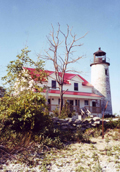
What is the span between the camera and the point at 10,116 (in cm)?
738

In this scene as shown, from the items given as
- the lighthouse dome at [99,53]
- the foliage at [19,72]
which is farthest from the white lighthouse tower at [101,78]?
the foliage at [19,72]

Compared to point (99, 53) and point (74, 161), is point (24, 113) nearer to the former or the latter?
point (74, 161)

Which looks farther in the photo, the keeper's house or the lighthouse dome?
the lighthouse dome

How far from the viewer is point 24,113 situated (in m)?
7.49

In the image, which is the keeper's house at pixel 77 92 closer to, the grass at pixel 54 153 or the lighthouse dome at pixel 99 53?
the lighthouse dome at pixel 99 53

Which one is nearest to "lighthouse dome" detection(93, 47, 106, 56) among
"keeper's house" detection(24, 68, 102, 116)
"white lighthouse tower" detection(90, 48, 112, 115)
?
"white lighthouse tower" detection(90, 48, 112, 115)

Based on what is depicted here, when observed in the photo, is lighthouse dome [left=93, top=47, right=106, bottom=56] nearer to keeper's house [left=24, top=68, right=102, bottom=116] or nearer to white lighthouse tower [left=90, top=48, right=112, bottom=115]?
white lighthouse tower [left=90, top=48, right=112, bottom=115]

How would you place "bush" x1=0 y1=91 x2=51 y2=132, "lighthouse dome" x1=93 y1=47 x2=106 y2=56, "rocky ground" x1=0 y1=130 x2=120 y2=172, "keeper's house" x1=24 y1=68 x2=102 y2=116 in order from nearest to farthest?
"rocky ground" x1=0 y1=130 x2=120 y2=172 → "bush" x1=0 y1=91 x2=51 y2=132 → "keeper's house" x1=24 y1=68 x2=102 y2=116 → "lighthouse dome" x1=93 y1=47 x2=106 y2=56

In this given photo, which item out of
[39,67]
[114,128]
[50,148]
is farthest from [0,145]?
[114,128]

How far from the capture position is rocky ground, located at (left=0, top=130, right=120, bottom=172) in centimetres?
504

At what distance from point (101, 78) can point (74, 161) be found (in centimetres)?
2185

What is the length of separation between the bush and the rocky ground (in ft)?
5.09

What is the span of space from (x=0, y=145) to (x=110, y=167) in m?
A: 4.08

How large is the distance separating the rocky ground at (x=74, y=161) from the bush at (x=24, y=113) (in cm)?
155
